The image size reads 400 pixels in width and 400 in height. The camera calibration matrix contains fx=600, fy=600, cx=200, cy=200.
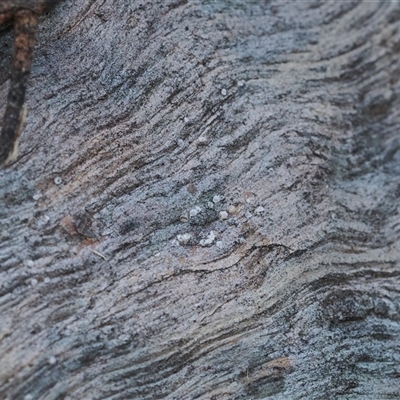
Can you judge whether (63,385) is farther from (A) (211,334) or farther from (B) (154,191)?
(B) (154,191)

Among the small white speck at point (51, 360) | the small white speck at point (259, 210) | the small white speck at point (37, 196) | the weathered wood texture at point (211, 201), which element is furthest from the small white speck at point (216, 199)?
the small white speck at point (51, 360)

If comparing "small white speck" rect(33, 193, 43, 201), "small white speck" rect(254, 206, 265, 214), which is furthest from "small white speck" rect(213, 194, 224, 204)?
"small white speck" rect(33, 193, 43, 201)

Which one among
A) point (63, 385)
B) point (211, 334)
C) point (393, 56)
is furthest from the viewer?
point (393, 56)

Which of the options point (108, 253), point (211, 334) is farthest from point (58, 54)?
point (211, 334)

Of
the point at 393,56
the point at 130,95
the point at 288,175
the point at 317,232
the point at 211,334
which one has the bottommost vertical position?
the point at 211,334

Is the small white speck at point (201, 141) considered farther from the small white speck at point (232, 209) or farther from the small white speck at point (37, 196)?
the small white speck at point (37, 196)

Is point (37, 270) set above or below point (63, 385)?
above

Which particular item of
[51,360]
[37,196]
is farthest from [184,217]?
[51,360]
